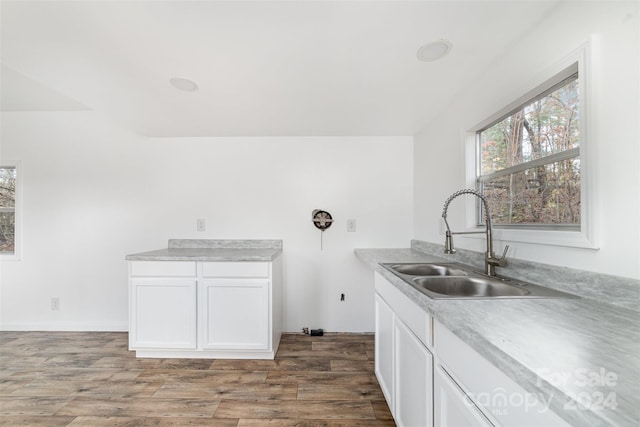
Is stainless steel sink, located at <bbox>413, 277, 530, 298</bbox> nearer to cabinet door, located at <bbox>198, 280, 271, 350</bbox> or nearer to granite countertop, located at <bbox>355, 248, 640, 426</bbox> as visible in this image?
granite countertop, located at <bbox>355, 248, 640, 426</bbox>

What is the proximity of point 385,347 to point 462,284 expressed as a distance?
612 millimetres

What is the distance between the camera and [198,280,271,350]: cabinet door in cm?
208

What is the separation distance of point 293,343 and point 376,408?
1.03 meters

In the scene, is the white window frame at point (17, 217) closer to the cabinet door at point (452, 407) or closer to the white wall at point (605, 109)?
the cabinet door at point (452, 407)

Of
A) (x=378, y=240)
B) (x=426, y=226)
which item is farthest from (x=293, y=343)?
(x=426, y=226)

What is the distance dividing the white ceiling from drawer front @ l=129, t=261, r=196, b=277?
1.32 m

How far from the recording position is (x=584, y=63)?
3.21ft

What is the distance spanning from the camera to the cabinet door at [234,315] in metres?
2.08

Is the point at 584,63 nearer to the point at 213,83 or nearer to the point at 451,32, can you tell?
the point at 451,32

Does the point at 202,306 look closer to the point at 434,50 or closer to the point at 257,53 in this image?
the point at 257,53

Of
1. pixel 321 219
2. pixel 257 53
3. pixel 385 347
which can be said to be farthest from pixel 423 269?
pixel 257 53

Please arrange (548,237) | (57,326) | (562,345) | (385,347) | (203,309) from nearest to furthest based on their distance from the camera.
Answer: (562,345)
(548,237)
(385,347)
(203,309)
(57,326)

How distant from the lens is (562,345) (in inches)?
23.0

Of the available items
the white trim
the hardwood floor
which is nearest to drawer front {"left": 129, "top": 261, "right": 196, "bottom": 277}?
the hardwood floor
